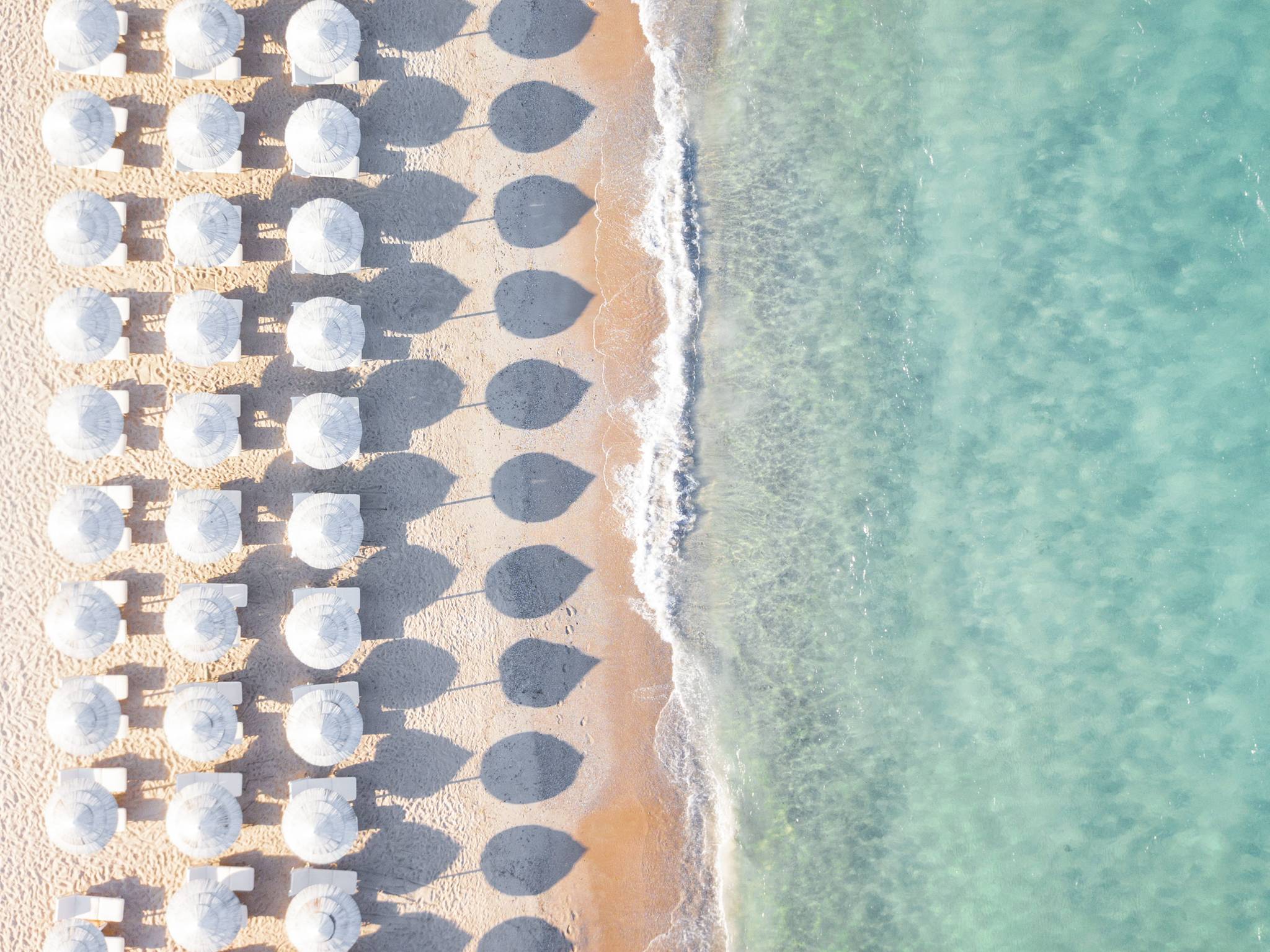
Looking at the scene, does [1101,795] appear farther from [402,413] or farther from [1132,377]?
[402,413]

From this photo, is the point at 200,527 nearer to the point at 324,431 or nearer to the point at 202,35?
the point at 324,431

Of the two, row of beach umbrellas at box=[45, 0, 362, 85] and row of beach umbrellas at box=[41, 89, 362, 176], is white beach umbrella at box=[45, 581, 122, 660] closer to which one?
row of beach umbrellas at box=[41, 89, 362, 176]

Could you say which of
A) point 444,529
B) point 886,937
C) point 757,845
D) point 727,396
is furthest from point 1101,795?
point 444,529

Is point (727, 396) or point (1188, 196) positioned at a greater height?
point (1188, 196)

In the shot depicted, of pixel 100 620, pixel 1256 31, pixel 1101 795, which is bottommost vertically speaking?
pixel 1101 795

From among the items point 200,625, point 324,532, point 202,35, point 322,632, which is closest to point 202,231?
point 202,35

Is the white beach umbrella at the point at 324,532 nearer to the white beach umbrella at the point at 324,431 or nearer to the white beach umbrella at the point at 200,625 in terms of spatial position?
the white beach umbrella at the point at 324,431

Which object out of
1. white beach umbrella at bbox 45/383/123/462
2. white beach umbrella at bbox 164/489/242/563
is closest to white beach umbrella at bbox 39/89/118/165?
white beach umbrella at bbox 45/383/123/462

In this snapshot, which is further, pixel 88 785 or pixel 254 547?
pixel 254 547
